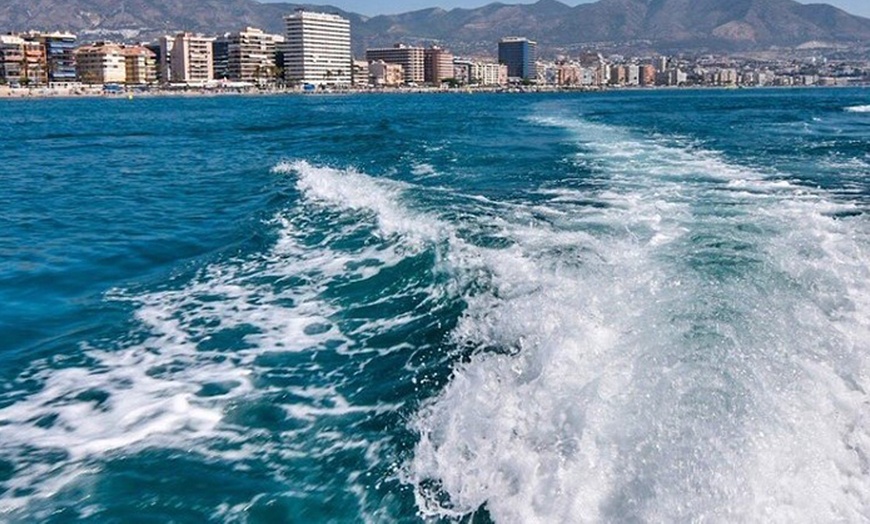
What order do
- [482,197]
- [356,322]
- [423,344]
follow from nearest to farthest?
[423,344] < [356,322] < [482,197]

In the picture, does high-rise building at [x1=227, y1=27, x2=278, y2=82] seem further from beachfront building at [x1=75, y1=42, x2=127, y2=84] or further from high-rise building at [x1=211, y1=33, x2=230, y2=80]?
beachfront building at [x1=75, y1=42, x2=127, y2=84]

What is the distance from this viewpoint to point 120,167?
23688 millimetres

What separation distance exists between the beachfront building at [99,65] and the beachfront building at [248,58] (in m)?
28.5

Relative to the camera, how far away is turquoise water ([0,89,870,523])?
4.61 metres

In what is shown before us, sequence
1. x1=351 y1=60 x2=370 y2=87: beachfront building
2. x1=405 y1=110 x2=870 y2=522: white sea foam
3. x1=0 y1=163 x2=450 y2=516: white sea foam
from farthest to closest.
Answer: x1=351 y1=60 x2=370 y2=87: beachfront building → x1=0 y1=163 x2=450 y2=516: white sea foam → x1=405 y1=110 x2=870 y2=522: white sea foam

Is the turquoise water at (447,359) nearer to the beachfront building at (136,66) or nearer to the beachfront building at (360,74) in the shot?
the beachfront building at (136,66)

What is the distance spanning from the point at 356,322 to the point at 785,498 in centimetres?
484

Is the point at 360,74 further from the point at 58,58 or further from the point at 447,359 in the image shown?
the point at 447,359

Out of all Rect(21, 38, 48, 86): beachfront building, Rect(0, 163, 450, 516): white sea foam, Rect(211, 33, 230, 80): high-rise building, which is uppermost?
Rect(211, 33, 230, 80): high-rise building

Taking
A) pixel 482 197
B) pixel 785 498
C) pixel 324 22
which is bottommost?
pixel 785 498

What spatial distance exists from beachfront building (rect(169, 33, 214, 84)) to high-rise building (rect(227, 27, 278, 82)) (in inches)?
226

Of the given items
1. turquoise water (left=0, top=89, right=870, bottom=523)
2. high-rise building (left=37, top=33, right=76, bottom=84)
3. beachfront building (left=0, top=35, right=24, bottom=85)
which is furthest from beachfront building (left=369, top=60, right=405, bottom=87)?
turquoise water (left=0, top=89, right=870, bottom=523)

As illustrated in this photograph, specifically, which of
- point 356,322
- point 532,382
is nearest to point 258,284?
point 356,322

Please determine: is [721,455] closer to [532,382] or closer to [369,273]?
[532,382]
